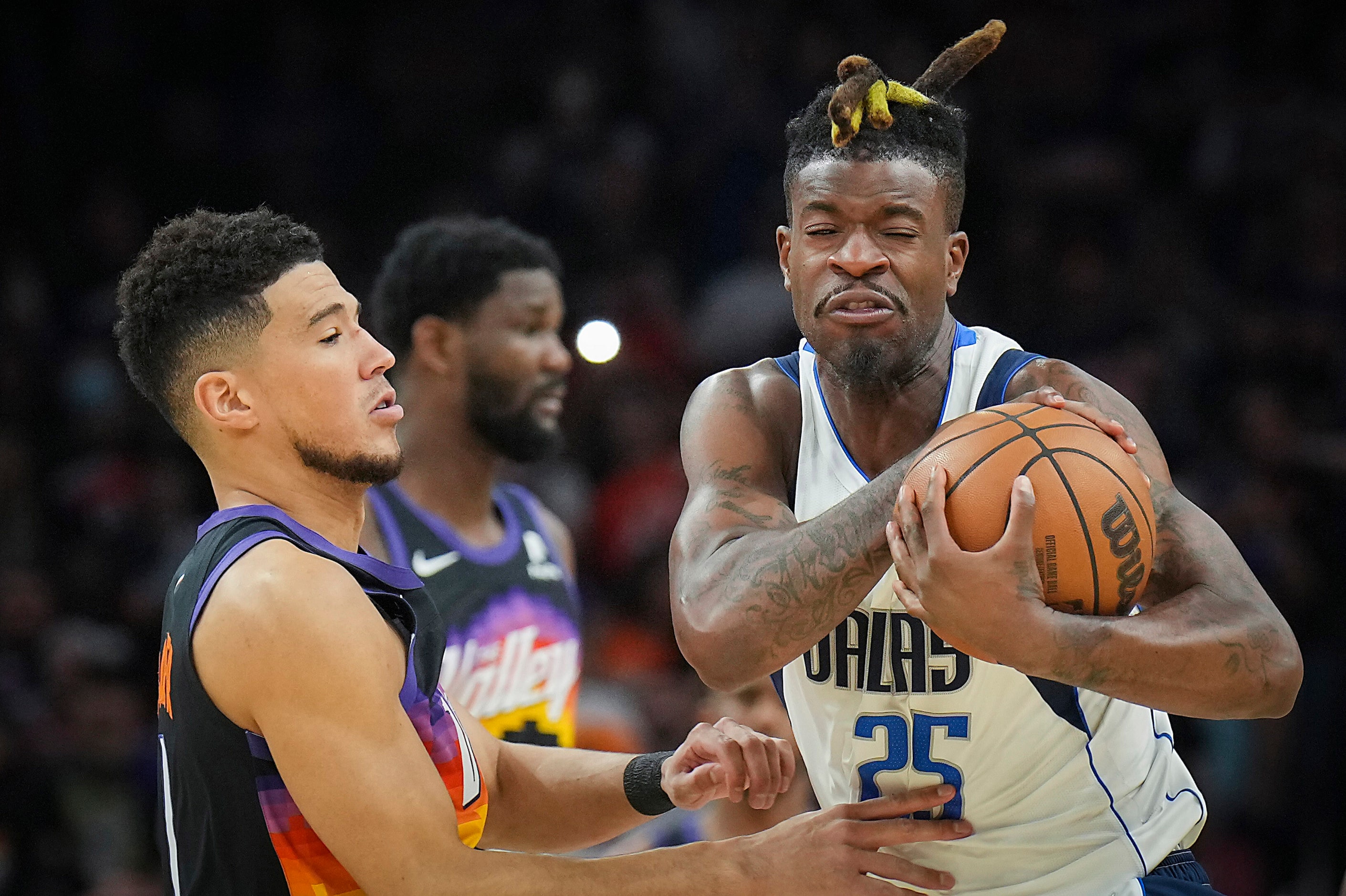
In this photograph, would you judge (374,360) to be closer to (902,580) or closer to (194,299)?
(194,299)

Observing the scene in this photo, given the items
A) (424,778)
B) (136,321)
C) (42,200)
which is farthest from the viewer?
(42,200)

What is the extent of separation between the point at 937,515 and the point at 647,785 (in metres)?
1.15

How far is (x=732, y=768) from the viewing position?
2.95m

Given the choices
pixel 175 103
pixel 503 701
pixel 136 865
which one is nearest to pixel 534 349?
pixel 503 701

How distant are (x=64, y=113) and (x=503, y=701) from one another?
20.8 ft

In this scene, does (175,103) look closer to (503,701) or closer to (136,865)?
(136,865)

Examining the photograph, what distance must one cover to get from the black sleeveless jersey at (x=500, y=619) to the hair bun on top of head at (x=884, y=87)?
2.20m

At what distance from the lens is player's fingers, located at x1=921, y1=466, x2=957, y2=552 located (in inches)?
91.1

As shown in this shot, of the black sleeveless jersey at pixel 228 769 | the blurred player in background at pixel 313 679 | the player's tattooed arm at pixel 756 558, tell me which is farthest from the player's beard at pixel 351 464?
the player's tattooed arm at pixel 756 558

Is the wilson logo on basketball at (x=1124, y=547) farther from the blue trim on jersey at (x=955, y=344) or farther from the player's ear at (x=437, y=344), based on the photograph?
the player's ear at (x=437, y=344)

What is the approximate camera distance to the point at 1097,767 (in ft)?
9.57

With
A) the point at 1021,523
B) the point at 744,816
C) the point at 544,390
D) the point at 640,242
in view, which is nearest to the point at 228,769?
the point at 1021,523

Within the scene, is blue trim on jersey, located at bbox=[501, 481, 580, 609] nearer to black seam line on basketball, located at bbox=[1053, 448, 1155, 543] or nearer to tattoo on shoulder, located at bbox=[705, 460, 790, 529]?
tattoo on shoulder, located at bbox=[705, 460, 790, 529]

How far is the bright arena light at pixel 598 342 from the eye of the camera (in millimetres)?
7961
